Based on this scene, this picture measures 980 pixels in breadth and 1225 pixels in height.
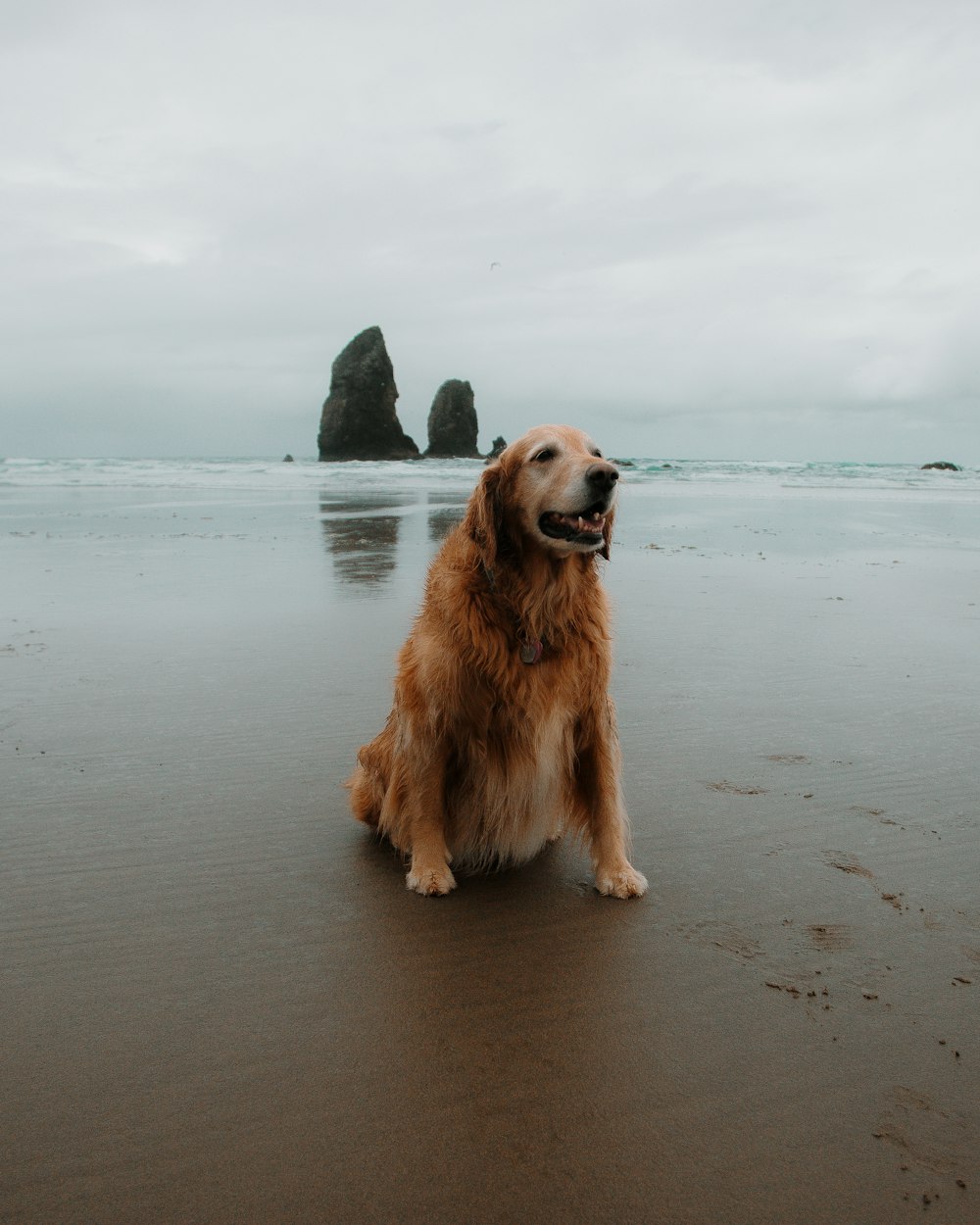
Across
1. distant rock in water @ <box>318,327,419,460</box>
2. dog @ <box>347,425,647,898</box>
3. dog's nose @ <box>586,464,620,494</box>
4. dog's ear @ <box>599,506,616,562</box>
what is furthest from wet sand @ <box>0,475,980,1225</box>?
distant rock in water @ <box>318,327,419,460</box>

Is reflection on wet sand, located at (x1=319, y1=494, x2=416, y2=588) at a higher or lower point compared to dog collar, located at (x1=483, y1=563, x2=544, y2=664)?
lower

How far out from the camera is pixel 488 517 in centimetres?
317

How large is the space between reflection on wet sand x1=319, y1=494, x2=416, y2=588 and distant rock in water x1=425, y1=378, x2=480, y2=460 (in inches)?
1914

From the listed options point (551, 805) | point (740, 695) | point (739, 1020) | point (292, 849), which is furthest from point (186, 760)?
point (740, 695)

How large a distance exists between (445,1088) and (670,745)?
2.56 m

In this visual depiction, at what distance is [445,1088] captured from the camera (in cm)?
199

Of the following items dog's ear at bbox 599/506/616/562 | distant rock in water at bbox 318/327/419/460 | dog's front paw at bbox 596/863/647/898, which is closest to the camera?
dog's front paw at bbox 596/863/647/898

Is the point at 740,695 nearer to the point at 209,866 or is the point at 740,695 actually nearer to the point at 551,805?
the point at 551,805

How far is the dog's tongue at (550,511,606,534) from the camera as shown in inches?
123

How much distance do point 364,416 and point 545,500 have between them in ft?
214

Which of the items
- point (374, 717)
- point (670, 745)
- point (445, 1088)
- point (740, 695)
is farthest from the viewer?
point (740, 695)

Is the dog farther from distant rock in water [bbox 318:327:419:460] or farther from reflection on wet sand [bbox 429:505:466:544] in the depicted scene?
distant rock in water [bbox 318:327:419:460]

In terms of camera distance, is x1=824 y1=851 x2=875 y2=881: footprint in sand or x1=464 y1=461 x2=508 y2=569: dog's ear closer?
x1=824 y1=851 x2=875 y2=881: footprint in sand

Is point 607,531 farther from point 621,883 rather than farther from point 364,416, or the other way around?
point 364,416
